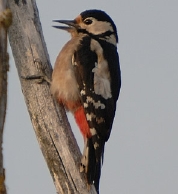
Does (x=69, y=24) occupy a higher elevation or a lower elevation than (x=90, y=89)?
higher

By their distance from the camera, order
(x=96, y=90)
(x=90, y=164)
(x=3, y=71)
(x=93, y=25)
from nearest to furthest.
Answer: (x=3, y=71) → (x=90, y=164) → (x=96, y=90) → (x=93, y=25)

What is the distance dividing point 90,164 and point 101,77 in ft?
2.99

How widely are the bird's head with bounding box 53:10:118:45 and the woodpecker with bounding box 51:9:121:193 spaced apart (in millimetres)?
196

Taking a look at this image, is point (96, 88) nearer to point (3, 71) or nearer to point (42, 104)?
point (42, 104)

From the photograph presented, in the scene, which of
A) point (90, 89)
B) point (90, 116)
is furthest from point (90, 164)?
point (90, 89)

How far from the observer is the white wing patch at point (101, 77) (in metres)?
5.80

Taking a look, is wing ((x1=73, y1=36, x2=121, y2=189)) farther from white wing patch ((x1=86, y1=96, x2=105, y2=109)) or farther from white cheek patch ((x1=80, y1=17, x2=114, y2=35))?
white cheek patch ((x1=80, y1=17, x2=114, y2=35))

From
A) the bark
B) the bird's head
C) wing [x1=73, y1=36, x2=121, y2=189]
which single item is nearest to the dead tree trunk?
wing [x1=73, y1=36, x2=121, y2=189]

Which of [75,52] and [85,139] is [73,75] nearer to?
[75,52]

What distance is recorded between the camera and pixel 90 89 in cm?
575

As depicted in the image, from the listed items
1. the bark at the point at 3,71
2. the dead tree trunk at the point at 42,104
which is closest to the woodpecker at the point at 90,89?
the dead tree trunk at the point at 42,104

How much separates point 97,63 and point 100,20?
0.72 metres

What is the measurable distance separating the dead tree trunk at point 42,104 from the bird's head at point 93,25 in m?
0.80

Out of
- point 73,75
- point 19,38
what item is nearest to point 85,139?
point 73,75
